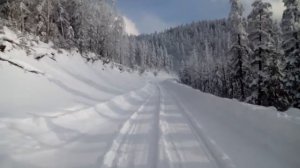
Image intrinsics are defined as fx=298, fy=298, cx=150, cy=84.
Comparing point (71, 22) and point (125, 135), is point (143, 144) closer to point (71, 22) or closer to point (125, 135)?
point (125, 135)

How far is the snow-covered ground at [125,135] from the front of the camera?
7.41 meters

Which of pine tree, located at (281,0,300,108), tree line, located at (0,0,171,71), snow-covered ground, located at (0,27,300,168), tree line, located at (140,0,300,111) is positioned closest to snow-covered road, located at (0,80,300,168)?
snow-covered ground, located at (0,27,300,168)

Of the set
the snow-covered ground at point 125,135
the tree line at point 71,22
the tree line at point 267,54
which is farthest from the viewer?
the tree line at point 71,22

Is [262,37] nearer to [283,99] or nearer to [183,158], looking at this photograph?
[283,99]

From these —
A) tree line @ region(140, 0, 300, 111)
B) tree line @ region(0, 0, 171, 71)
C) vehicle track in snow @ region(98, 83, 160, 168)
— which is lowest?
vehicle track in snow @ region(98, 83, 160, 168)

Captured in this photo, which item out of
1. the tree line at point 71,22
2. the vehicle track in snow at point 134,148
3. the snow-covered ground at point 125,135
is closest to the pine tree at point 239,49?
the tree line at point 71,22

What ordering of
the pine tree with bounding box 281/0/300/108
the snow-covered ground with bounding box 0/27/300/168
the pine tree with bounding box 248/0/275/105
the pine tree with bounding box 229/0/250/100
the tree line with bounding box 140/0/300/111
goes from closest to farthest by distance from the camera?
the snow-covered ground with bounding box 0/27/300/168 < the pine tree with bounding box 281/0/300/108 < the tree line with bounding box 140/0/300/111 < the pine tree with bounding box 248/0/275/105 < the pine tree with bounding box 229/0/250/100

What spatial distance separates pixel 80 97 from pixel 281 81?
18.4 m

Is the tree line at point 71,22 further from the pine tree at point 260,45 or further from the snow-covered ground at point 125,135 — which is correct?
the pine tree at point 260,45

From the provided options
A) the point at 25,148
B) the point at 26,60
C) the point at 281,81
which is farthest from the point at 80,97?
the point at 281,81

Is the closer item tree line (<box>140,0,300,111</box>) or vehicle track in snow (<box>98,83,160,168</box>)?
vehicle track in snow (<box>98,83,160,168</box>)

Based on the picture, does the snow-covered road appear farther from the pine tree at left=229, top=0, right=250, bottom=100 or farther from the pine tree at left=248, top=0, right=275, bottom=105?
the pine tree at left=229, top=0, right=250, bottom=100

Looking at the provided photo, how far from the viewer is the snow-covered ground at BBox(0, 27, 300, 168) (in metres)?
7.41

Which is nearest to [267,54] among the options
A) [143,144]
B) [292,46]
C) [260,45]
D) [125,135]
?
[260,45]
